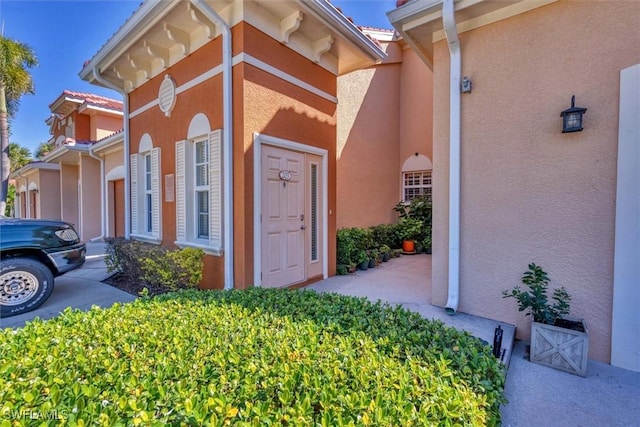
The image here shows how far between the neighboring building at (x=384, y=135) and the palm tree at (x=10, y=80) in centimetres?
1200

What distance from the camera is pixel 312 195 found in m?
5.69

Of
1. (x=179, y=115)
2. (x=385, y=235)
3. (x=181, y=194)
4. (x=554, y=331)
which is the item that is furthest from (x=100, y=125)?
(x=554, y=331)

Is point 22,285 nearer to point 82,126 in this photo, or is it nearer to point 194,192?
point 194,192

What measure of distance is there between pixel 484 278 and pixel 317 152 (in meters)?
3.34

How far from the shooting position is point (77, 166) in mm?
12453

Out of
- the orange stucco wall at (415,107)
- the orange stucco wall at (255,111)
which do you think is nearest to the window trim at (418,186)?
the orange stucco wall at (415,107)

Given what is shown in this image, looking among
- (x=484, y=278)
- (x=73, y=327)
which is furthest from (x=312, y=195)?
(x=73, y=327)

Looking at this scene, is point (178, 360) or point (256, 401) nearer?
point (256, 401)

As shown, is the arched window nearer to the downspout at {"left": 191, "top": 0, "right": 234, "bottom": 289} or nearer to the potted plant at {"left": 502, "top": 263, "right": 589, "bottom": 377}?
the potted plant at {"left": 502, "top": 263, "right": 589, "bottom": 377}

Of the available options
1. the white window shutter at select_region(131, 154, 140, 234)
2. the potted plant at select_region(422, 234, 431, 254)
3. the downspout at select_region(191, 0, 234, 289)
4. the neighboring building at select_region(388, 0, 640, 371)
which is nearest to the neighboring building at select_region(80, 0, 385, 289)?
the downspout at select_region(191, 0, 234, 289)

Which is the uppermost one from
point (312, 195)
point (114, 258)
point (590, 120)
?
point (590, 120)

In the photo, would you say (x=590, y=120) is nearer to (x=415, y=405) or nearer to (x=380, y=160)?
(x=415, y=405)

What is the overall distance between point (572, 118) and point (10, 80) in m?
16.2

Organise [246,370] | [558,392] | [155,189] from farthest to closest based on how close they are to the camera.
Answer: [155,189] → [558,392] → [246,370]
